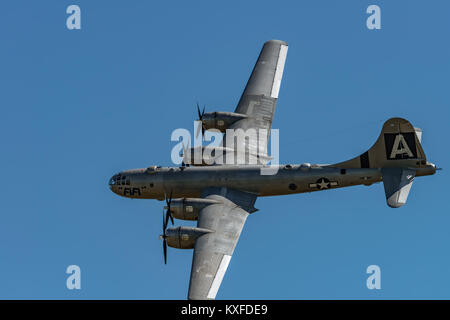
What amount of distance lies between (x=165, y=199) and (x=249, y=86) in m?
13.4

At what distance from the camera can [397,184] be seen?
62.5 metres

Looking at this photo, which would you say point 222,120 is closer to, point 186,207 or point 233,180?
point 233,180

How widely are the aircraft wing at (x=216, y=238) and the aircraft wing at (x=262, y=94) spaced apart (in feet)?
17.8

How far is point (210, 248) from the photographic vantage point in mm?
61375

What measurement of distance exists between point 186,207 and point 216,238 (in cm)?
360

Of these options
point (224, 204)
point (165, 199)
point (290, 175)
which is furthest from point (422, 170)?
point (165, 199)

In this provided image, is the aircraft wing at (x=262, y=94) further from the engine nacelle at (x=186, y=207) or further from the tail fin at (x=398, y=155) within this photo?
the tail fin at (x=398, y=155)

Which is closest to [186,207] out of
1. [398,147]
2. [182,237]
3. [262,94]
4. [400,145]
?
[182,237]

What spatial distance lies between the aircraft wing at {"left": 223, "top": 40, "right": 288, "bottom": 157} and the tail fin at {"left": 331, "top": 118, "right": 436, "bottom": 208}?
951 cm

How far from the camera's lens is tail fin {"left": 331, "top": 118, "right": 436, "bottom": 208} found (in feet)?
207

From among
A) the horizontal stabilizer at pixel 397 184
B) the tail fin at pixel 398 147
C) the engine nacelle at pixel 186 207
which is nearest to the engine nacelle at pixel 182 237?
the engine nacelle at pixel 186 207
